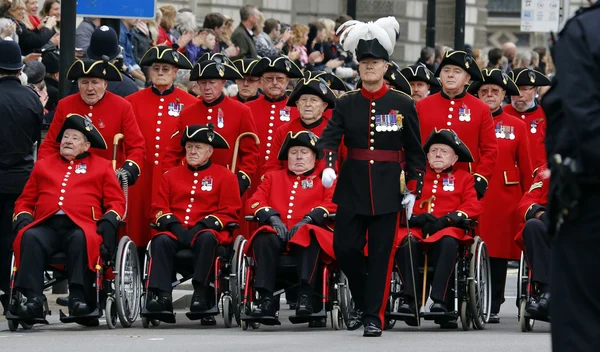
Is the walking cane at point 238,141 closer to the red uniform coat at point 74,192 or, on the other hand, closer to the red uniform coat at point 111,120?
the red uniform coat at point 111,120

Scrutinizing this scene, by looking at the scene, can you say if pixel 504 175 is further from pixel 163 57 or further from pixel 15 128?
pixel 15 128

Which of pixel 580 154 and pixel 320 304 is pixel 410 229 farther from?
pixel 580 154

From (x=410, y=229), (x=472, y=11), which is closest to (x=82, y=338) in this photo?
(x=410, y=229)

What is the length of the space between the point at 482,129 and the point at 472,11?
70.3ft

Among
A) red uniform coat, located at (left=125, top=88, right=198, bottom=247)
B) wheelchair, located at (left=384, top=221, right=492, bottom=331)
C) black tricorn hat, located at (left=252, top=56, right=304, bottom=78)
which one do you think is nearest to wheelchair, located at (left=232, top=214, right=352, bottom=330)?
wheelchair, located at (left=384, top=221, right=492, bottom=331)

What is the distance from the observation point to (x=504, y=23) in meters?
44.8

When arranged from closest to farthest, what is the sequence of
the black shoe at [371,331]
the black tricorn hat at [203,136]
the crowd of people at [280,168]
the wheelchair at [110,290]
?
the black shoe at [371,331] → the crowd of people at [280,168] → the wheelchair at [110,290] → the black tricorn hat at [203,136]

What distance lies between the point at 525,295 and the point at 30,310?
3529 millimetres

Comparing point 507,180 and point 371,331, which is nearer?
point 371,331

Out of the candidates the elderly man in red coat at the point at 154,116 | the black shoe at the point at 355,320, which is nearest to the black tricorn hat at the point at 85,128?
the elderly man in red coat at the point at 154,116

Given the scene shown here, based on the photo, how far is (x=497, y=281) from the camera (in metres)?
13.1

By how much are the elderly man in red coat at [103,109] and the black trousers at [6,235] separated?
2.23 ft

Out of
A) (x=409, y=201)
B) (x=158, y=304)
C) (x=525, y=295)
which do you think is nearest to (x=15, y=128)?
(x=158, y=304)

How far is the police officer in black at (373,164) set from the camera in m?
11.2
